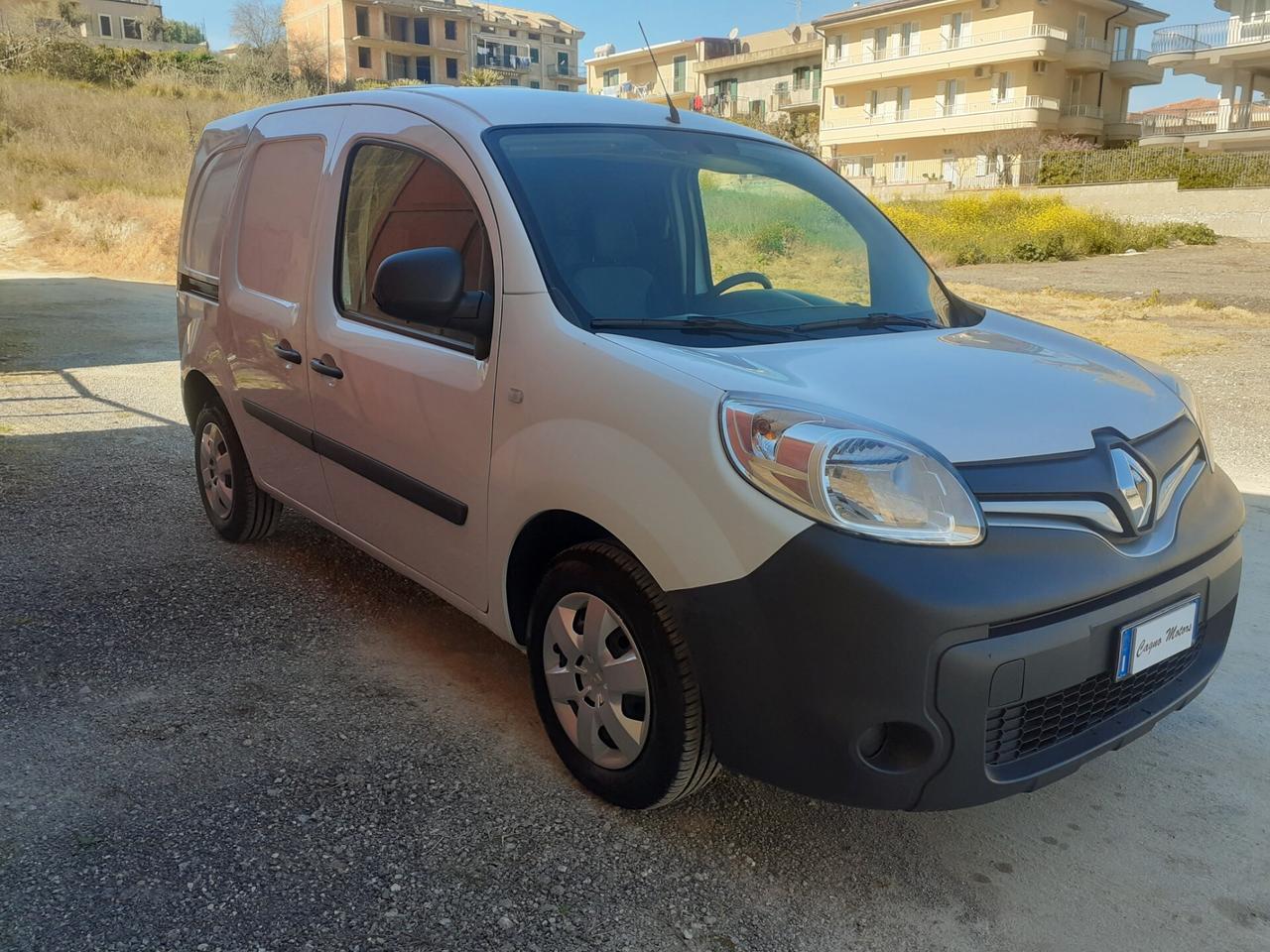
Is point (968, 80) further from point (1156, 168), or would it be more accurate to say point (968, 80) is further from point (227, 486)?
point (227, 486)

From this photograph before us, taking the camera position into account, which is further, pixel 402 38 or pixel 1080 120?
pixel 402 38

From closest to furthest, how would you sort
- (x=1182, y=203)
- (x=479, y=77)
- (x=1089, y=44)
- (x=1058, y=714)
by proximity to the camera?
(x=1058, y=714), (x=1182, y=203), (x=1089, y=44), (x=479, y=77)

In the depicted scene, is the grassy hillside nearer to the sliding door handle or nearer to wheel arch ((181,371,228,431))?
wheel arch ((181,371,228,431))

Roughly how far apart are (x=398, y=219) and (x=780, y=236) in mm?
1219

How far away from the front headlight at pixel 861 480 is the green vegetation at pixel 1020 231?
858 inches

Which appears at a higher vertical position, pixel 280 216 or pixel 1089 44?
pixel 1089 44

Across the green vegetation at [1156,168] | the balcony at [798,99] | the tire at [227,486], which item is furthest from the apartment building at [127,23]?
the tire at [227,486]

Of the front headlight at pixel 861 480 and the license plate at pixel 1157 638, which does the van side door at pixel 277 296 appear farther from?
the license plate at pixel 1157 638

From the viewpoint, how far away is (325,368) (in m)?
3.45

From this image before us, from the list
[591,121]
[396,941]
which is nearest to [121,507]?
[591,121]

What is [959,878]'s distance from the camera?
246cm

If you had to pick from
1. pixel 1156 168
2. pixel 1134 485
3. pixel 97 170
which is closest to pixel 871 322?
pixel 1134 485

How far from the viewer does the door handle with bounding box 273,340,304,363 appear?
12.0 ft

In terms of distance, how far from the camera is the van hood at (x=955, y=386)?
2.24 m
